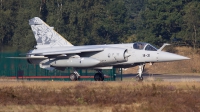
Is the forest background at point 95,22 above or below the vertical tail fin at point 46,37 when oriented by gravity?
above

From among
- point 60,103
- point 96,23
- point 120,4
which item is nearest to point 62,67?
point 60,103

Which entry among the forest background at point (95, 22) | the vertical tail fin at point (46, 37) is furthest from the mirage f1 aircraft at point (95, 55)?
A: the forest background at point (95, 22)

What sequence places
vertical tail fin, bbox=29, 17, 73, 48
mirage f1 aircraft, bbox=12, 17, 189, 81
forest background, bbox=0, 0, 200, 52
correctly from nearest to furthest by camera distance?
mirage f1 aircraft, bbox=12, 17, 189, 81
vertical tail fin, bbox=29, 17, 73, 48
forest background, bbox=0, 0, 200, 52

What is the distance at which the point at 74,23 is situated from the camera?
60062 millimetres

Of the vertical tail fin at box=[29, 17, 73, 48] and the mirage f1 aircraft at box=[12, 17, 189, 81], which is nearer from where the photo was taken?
the mirage f1 aircraft at box=[12, 17, 189, 81]

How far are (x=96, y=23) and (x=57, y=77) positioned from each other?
26.7 metres

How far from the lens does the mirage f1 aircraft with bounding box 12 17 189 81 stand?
28312mm

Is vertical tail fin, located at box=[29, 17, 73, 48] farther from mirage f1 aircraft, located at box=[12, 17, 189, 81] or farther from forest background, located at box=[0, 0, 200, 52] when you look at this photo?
forest background, located at box=[0, 0, 200, 52]

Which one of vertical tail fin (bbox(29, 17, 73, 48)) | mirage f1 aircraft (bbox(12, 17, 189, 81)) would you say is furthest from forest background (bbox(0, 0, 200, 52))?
mirage f1 aircraft (bbox(12, 17, 189, 81))

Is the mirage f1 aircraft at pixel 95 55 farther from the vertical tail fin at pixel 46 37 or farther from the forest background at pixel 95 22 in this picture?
the forest background at pixel 95 22

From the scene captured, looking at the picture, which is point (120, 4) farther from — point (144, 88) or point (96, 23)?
point (144, 88)

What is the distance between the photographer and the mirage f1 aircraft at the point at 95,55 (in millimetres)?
28312

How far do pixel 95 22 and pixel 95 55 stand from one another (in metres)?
32.2

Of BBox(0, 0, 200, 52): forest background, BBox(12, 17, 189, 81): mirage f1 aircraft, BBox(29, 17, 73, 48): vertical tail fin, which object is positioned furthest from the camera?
BBox(0, 0, 200, 52): forest background
